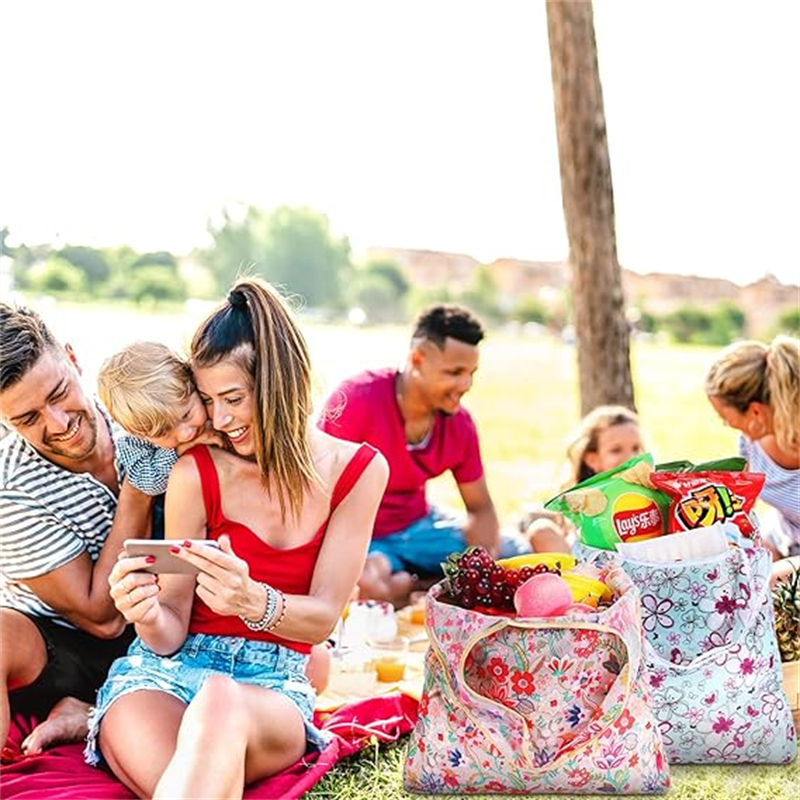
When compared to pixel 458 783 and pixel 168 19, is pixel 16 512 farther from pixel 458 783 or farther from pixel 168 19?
pixel 168 19

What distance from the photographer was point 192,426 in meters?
2.19

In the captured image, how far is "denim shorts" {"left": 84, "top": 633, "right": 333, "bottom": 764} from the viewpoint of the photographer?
2.15m

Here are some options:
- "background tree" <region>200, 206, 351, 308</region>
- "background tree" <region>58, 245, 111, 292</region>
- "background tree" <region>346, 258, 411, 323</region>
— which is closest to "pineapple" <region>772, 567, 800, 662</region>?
"background tree" <region>58, 245, 111, 292</region>

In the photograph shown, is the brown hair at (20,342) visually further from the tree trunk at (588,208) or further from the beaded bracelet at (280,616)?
the tree trunk at (588,208)

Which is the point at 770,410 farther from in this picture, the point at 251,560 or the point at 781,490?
the point at 251,560

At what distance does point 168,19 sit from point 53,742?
5.82 metres

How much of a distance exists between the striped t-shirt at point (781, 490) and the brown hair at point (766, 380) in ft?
0.27

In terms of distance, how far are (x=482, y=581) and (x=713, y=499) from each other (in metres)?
0.59

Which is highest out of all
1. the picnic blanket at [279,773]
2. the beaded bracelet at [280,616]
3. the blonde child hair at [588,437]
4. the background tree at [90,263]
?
the background tree at [90,263]

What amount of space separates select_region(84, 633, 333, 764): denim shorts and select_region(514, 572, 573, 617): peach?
17.3 inches

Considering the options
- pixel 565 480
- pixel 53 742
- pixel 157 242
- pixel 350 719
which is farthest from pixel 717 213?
pixel 157 242

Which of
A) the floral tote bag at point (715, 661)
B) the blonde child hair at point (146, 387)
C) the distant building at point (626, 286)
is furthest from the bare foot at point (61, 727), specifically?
the distant building at point (626, 286)

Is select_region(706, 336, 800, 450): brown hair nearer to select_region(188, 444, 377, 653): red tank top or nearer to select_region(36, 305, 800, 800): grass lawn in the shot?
select_region(188, 444, 377, 653): red tank top

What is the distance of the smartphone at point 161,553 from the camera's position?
1.97m
